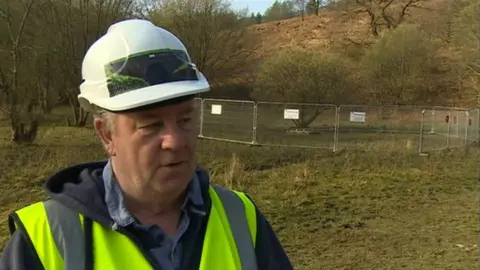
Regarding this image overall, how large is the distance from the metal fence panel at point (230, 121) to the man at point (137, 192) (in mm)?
18147

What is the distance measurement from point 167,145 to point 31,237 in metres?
0.44

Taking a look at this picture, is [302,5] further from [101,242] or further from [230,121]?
[101,242]

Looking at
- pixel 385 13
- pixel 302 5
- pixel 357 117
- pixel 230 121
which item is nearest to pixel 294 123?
pixel 230 121

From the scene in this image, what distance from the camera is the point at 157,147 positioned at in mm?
1674

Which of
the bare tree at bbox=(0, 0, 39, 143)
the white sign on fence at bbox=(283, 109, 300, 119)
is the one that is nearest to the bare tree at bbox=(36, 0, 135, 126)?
the bare tree at bbox=(0, 0, 39, 143)

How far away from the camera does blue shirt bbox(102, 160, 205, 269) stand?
5.53 ft

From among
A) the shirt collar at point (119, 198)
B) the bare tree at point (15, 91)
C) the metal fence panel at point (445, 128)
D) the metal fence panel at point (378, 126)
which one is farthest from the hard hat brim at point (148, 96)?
the metal fence panel at point (445, 128)

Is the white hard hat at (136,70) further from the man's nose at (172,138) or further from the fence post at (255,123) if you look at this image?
the fence post at (255,123)

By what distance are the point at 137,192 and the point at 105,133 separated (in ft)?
0.66

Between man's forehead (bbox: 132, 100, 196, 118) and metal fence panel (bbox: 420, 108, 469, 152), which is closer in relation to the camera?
man's forehead (bbox: 132, 100, 196, 118)

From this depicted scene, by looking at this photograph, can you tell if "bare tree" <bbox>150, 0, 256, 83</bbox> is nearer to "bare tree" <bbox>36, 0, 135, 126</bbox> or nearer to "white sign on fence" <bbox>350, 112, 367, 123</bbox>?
"bare tree" <bbox>36, 0, 135, 126</bbox>

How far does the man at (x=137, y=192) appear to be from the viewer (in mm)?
1592

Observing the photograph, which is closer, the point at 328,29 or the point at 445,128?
the point at 445,128

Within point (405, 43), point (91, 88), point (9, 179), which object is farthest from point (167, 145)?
point (405, 43)
